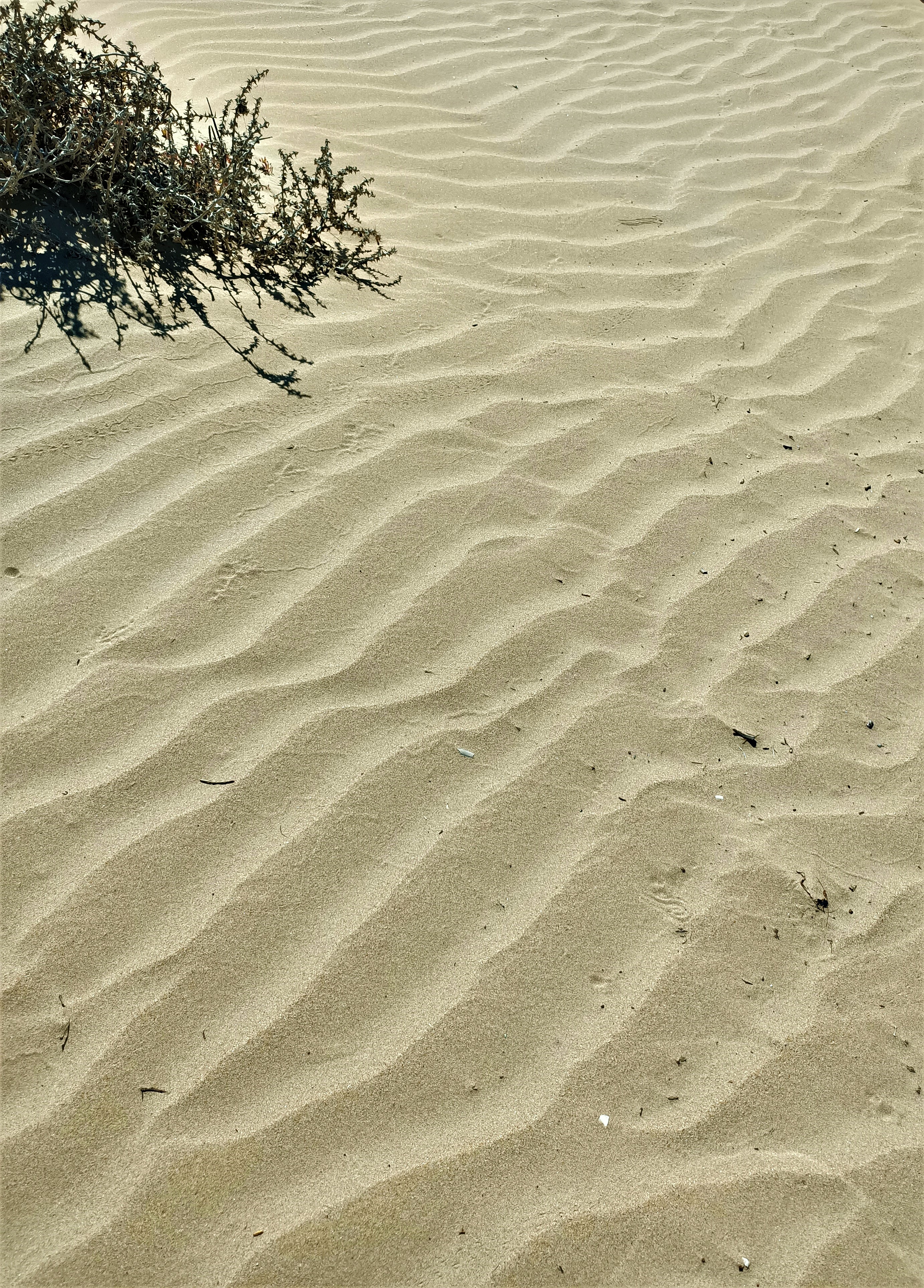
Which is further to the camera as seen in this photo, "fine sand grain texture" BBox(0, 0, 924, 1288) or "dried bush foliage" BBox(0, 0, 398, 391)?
"dried bush foliage" BBox(0, 0, 398, 391)

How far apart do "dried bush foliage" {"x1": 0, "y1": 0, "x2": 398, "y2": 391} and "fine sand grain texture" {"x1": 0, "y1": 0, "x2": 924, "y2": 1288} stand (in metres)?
0.16

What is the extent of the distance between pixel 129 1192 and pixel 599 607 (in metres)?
1.56

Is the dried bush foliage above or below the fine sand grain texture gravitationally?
above

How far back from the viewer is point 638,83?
504cm

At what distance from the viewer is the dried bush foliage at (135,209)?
9.61 feet

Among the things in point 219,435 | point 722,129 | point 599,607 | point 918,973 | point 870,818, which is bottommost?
point 918,973

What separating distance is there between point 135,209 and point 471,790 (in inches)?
83.0

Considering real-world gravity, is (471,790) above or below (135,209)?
below

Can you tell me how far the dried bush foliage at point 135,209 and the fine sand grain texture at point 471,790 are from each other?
0.16 meters

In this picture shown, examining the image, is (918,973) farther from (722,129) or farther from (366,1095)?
(722,129)

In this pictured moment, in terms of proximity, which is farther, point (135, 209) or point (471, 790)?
point (135, 209)

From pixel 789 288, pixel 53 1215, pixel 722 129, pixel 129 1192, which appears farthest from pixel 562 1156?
pixel 722 129

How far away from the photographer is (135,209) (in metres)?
3.08

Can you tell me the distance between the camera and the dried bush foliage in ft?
9.61
